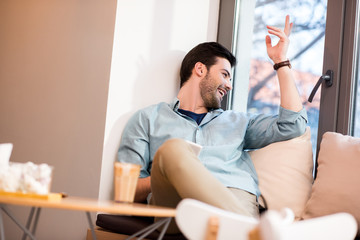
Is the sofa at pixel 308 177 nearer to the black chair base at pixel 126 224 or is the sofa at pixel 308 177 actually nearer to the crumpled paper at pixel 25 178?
the black chair base at pixel 126 224

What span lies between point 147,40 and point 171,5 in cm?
30

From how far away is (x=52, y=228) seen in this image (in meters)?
2.62

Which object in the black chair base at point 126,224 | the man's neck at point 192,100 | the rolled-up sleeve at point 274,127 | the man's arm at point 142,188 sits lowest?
the black chair base at point 126,224

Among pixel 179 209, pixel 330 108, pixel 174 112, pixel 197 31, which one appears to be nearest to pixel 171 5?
pixel 197 31

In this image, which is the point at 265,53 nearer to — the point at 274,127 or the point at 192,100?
the point at 192,100

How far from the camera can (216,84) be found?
279 centimetres

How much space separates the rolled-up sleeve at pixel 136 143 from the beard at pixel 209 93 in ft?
1.33

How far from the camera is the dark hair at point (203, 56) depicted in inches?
111

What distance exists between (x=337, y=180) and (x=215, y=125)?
0.75m

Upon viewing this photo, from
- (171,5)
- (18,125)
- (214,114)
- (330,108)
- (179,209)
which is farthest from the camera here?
(18,125)

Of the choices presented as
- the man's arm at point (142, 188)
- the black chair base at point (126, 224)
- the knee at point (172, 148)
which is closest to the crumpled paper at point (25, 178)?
the knee at point (172, 148)

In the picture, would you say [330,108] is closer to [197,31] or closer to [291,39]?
[291,39]

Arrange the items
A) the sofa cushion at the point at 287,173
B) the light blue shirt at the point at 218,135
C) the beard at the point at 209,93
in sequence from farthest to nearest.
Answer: the beard at the point at 209,93 < the light blue shirt at the point at 218,135 < the sofa cushion at the point at 287,173

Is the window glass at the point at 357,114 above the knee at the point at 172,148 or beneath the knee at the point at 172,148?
above
